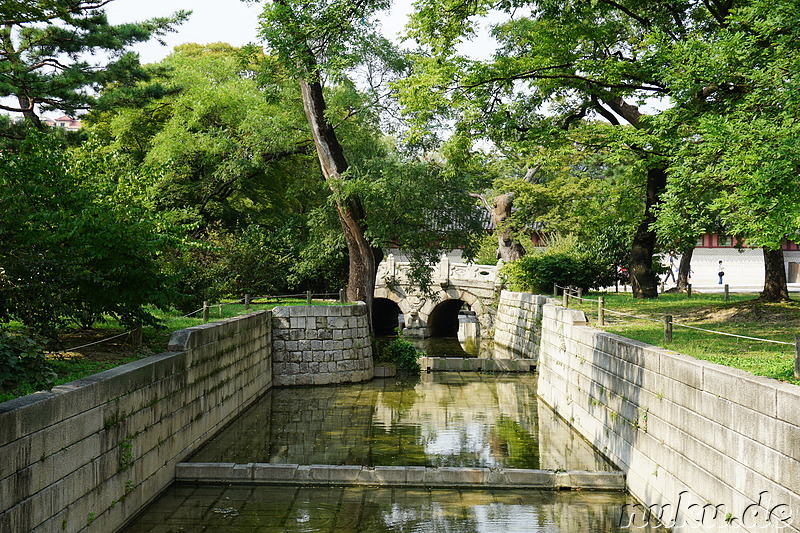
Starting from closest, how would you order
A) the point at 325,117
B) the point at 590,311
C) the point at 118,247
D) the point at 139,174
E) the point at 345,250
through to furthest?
1. the point at 118,247
2. the point at 139,174
3. the point at 590,311
4. the point at 325,117
5. the point at 345,250

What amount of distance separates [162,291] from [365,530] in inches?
165

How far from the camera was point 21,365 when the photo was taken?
22.5 ft

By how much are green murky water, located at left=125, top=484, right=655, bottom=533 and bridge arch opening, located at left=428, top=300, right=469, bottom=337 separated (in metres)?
25.5

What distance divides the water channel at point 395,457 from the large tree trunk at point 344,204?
14.9 feet

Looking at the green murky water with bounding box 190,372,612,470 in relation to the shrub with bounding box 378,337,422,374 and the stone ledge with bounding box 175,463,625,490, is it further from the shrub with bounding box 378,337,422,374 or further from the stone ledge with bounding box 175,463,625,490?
the shrub with bounding box 378,337,422,374

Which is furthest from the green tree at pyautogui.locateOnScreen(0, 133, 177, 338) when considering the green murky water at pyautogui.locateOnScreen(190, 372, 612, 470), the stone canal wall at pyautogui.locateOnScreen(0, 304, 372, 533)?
the green murky water at pyautogui.locateOnScreen(190, 372, 612, 470)

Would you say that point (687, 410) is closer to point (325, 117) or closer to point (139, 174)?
point (139, 174)

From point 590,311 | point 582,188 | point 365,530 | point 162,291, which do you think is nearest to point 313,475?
point 365,530

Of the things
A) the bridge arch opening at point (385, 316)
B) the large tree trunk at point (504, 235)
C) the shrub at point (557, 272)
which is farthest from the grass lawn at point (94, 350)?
the bridge arch opening at point (385, 316)

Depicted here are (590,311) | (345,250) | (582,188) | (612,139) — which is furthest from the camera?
(582,188)

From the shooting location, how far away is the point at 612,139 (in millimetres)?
18203

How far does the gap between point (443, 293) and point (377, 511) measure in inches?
1006

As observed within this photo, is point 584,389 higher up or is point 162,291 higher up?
point 162,291

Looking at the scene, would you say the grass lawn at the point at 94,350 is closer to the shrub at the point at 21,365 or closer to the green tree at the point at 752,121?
the shrub at the point at 21,365
